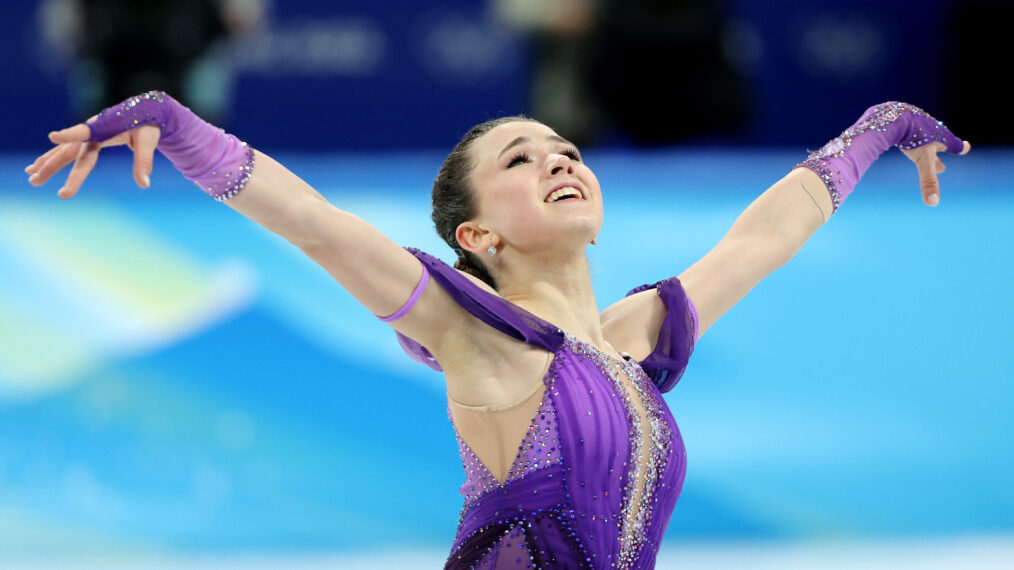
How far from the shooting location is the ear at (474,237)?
2457 mm

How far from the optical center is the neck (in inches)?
95.7

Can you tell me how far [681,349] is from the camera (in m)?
2.67

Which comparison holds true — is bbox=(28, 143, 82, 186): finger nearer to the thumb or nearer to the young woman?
the young woman

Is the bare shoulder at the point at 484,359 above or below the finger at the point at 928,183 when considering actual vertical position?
below

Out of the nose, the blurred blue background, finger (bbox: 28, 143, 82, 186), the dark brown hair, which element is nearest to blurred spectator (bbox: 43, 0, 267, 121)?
the blurred blue background

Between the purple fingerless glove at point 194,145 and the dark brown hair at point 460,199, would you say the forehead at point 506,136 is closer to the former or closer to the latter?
the dark brown hair at point 460,199

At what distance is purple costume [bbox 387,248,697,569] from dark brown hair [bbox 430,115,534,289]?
272mm

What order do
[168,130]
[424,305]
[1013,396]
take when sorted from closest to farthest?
[168,130] < [424,305] < [1013,396]

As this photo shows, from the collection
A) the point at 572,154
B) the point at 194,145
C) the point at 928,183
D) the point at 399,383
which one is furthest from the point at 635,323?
the point at 399,383

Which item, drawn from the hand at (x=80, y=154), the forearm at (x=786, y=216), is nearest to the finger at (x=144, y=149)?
the hand at (x=80, y=154)

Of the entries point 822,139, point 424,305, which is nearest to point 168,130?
point 424,305

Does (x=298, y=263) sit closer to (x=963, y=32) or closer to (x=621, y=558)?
(x=621, y=558)

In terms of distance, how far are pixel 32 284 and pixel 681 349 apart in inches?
94.7

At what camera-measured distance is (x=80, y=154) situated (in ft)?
6.34
